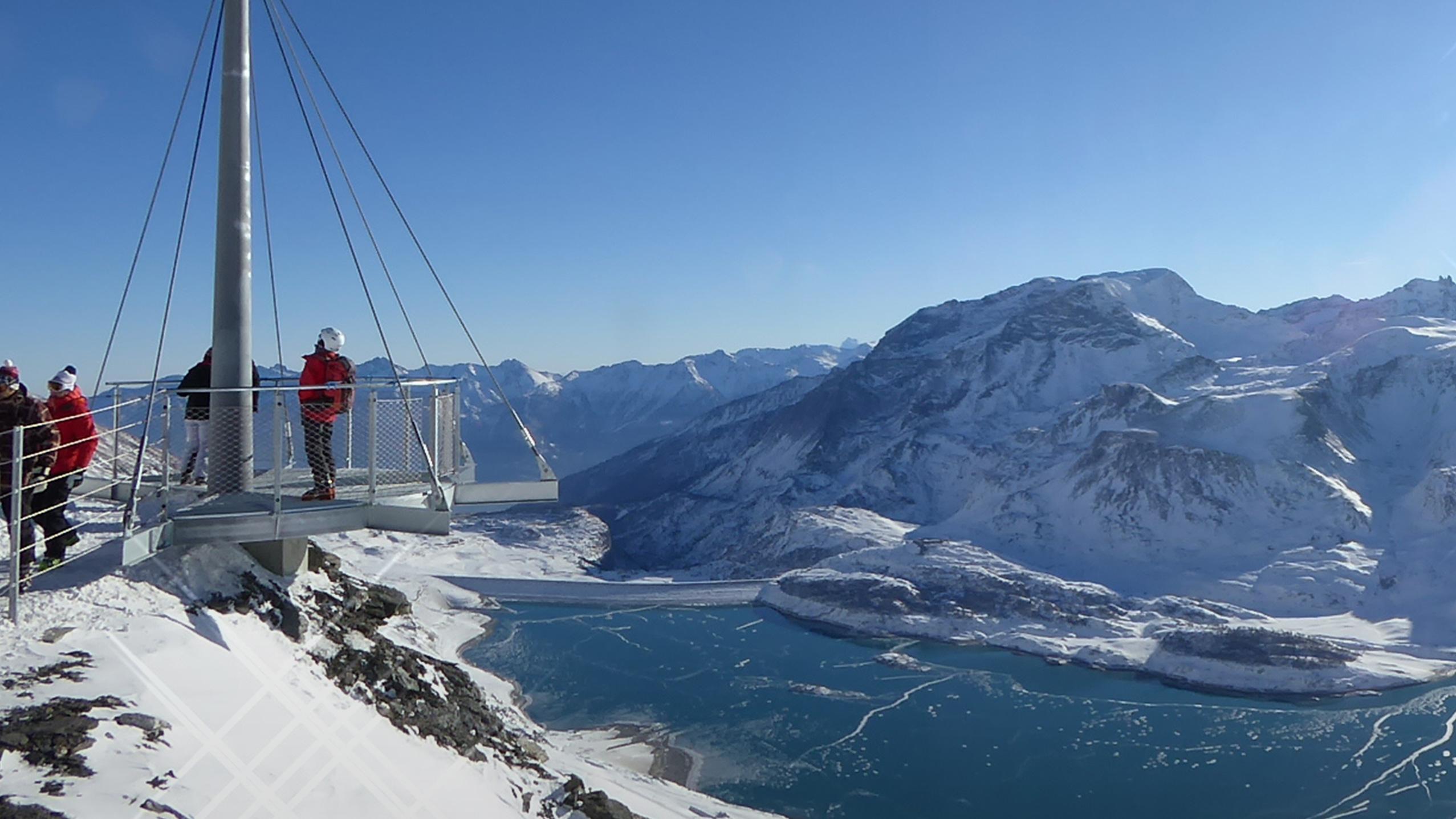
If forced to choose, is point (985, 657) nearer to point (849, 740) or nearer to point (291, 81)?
point (849, 740)

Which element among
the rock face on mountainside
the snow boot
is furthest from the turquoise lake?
the rock face on mountainside

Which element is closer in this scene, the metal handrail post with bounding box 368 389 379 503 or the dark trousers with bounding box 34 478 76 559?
the dark trousers with bounding box 34 478 76 559

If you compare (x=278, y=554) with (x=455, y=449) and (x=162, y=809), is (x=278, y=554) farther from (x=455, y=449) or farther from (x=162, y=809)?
(x=162, y=809)

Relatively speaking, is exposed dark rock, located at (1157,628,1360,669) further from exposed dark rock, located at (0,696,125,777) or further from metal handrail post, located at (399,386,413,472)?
exposed dark rock, located at (0,696,125,777)

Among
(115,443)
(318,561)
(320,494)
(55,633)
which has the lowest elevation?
(318,561)

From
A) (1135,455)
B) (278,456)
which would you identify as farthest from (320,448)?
(1135,455)

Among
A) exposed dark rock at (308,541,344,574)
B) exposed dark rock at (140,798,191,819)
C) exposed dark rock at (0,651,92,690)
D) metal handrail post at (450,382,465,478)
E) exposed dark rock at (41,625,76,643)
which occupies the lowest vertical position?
exposed dark rock at (140,798,191,819)

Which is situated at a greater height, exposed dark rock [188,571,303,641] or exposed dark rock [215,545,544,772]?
exposed dark rock [188,571,303,641]
